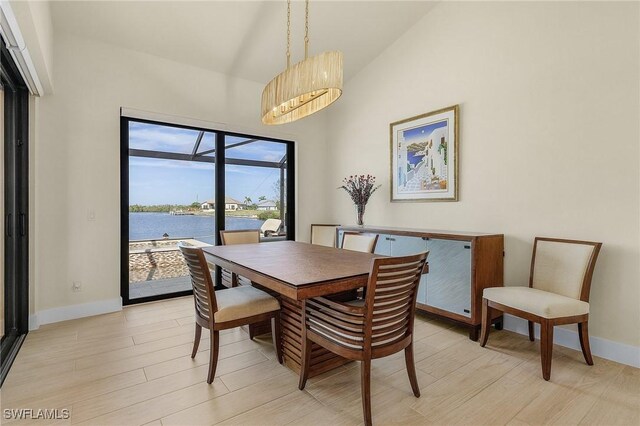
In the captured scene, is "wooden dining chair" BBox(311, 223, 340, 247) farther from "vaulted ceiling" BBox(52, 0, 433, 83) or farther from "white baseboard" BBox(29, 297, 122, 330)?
"white baseboard" BBox(29, 297, 122, 330)

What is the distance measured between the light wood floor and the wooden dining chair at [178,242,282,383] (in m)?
0.23

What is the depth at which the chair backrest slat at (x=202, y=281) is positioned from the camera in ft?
6.50

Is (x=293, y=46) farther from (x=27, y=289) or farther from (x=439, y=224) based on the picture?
(x=27, y=289)

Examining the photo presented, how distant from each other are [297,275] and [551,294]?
6.65 ft

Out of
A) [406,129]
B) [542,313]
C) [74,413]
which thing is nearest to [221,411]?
[74,413]

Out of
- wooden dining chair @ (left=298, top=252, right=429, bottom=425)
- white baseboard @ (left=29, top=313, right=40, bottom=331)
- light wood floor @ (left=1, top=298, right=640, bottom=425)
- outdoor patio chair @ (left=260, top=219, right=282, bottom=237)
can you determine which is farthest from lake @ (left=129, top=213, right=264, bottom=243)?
wooden dining chair @ (left=298, top=252, right=429, bottom=425)

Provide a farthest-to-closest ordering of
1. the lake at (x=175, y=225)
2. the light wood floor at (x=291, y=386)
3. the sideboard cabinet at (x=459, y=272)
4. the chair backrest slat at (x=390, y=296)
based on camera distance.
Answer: the lake at (x=175, y=225) < the sideboard cabinet at (x=459, y=272) < the light wood floor at (x=291, y=386) < the chair backrest slat at (x=390, y=296)

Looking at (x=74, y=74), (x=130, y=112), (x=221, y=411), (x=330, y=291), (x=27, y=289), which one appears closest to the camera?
(x=330, y=291)

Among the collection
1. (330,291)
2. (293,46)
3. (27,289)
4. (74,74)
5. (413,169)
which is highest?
(293,46)

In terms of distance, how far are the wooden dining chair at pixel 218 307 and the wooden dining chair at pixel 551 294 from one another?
5.75 feet

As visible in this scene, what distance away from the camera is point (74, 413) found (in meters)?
1.77

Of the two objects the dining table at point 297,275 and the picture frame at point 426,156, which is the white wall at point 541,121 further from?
the dining table at point 297,275

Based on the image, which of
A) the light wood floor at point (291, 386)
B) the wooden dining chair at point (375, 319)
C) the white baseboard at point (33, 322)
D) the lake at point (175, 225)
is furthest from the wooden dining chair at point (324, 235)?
the white baseboard at point (33, 322)

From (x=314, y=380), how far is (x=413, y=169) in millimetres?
2620
